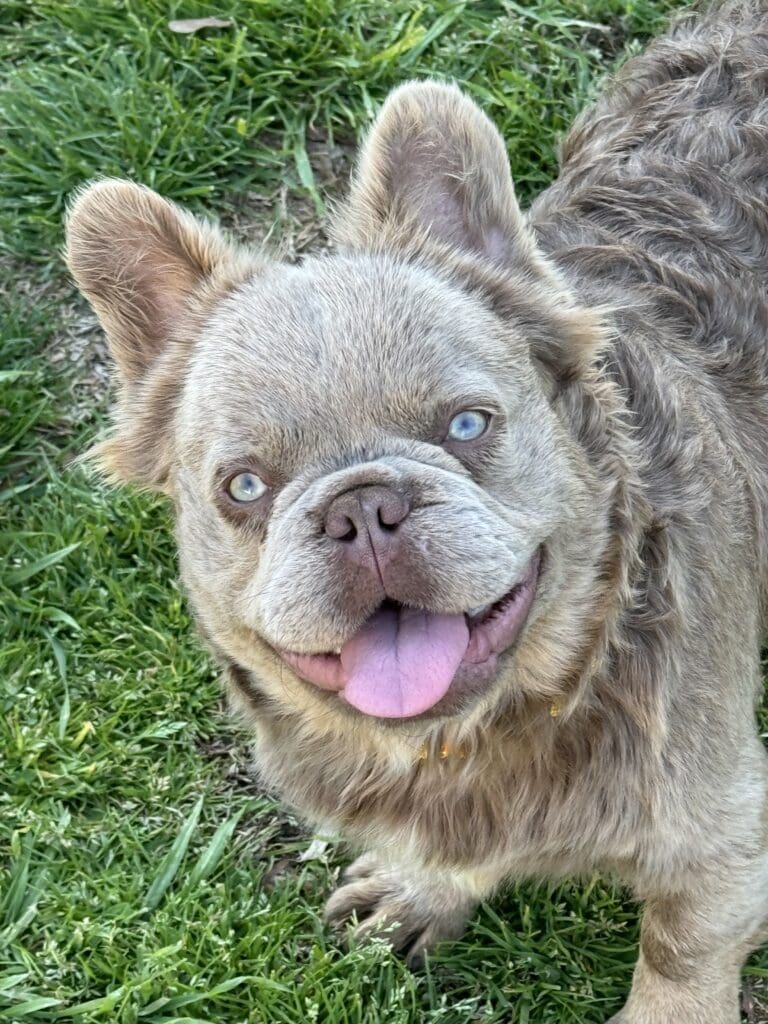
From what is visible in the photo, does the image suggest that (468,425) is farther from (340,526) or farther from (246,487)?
(246,487)

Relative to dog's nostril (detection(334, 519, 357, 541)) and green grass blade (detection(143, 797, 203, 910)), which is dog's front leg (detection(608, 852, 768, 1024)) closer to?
dog's nostril (detection(334, 519, 357, 541))

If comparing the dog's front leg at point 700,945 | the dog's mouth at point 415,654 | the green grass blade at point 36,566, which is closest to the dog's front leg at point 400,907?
the dog's front leg at point 700,945

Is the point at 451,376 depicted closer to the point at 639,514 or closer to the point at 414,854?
the point at 639,514

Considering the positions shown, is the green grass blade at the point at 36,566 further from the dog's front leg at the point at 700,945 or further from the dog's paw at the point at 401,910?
the dog's front leg at the point at 700,945

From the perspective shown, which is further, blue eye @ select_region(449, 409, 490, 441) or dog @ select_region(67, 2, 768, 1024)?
blue eye @ select_region(449, 409, 490, 441)

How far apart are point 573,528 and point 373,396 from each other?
1.93 ft

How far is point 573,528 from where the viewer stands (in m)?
3.04

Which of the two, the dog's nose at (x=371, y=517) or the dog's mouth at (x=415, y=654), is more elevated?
the dog's nose at (x=371, y=517)

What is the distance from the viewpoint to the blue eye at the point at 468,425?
2961 millimetres

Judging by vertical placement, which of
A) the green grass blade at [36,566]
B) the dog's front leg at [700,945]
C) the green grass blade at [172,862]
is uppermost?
the dog's front leg at [700,945]

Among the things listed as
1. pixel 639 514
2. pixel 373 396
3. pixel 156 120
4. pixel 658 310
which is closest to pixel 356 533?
pixel 373 396

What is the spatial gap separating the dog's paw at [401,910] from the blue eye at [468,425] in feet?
5.63

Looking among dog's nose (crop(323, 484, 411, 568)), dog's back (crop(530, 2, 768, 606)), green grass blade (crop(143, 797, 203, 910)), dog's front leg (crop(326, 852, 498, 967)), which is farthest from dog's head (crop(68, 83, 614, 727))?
green grass blade (crop(143, 797, 203, 910))

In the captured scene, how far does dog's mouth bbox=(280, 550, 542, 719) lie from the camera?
9.14 ft
